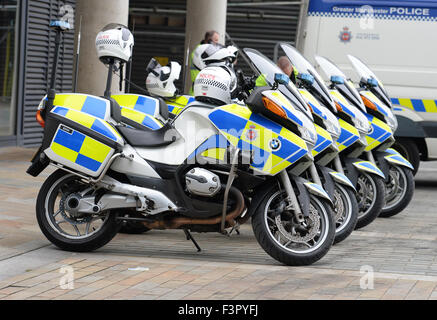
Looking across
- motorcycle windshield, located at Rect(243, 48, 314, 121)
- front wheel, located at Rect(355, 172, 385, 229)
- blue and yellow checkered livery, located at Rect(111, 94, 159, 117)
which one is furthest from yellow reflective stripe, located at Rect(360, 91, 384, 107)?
motorcycle windshield, located at Rect(243, 48, 314, 121)

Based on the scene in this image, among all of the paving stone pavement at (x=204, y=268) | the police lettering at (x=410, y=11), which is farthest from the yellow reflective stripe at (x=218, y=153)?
the police lettering at (x=410, y=11)

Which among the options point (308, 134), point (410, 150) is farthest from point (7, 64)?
point (308, 134)

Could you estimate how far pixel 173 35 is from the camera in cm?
1986

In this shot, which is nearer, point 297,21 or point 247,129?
point 247,129

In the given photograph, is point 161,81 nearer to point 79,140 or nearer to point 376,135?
point 376,135

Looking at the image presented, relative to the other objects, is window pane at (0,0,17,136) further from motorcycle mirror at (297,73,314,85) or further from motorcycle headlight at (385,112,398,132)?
motorcycle mirror at (297,73,314,85)

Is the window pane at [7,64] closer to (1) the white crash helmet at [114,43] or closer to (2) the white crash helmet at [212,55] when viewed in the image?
(2) the white crash helmet at [212,55]

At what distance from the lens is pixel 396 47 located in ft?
38.9

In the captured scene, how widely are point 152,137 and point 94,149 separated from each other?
418 mm

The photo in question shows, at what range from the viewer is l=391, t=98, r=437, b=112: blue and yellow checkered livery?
11805 mm

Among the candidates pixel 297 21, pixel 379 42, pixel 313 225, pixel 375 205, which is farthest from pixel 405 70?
pixel 297 21

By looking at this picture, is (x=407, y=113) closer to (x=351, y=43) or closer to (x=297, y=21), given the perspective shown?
(x=351, y=43)

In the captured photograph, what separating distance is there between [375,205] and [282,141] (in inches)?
85.9

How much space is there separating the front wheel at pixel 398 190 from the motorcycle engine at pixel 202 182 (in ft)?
10.7
